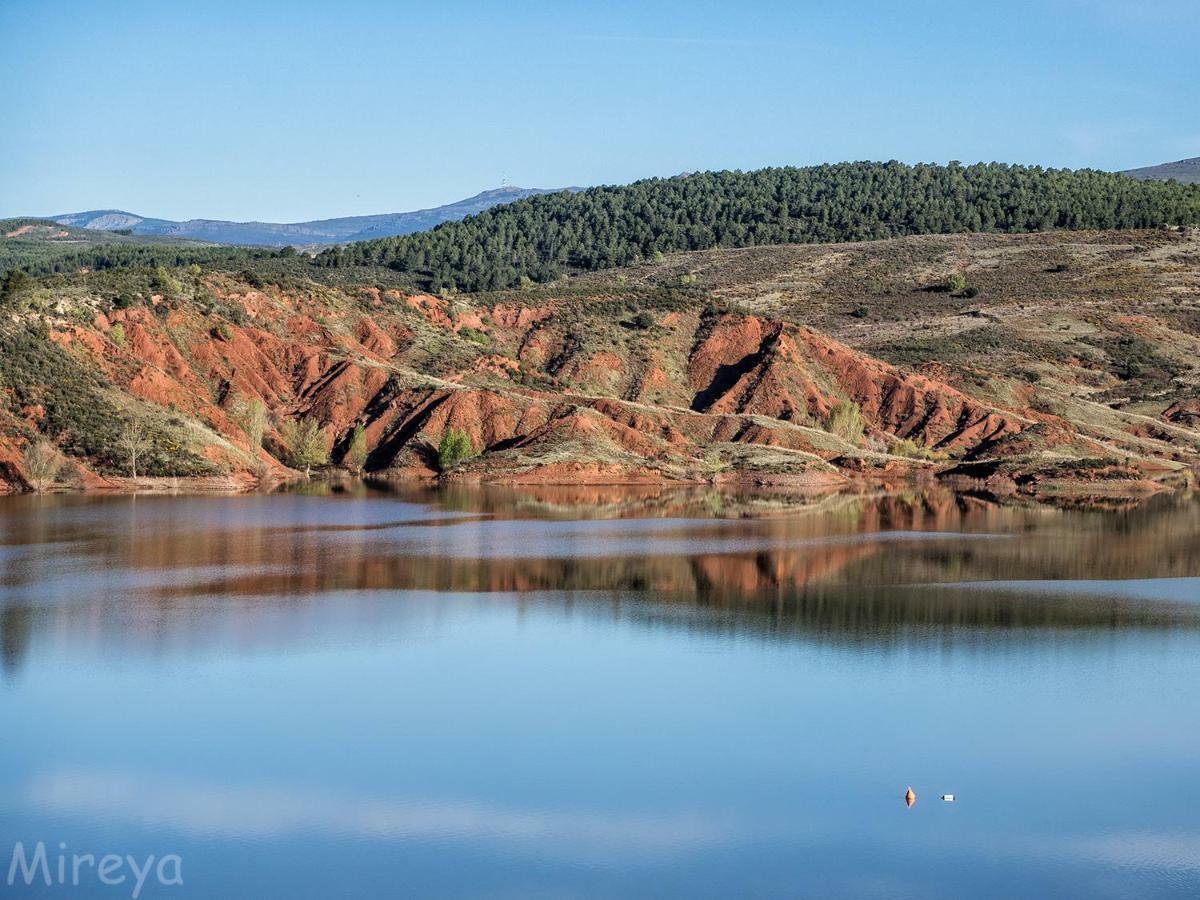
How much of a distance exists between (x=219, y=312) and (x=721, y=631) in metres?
78.4

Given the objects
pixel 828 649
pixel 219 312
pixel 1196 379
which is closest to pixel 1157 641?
pixel 828 649

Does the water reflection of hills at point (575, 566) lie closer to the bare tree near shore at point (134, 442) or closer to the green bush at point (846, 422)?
the bare tree near shore at point (134, 442)

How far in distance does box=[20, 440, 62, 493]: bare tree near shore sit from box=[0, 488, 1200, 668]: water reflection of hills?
7.11 meters

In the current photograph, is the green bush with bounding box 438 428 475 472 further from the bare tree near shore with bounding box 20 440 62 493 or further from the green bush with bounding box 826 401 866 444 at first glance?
the green bush with bounding box 826 401 866 444

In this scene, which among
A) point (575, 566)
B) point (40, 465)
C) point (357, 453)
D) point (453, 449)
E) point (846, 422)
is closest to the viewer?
point (575, 566)

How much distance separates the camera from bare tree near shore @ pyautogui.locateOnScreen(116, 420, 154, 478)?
83625 millimetres

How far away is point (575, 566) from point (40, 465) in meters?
39.2

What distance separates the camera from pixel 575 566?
176 feet

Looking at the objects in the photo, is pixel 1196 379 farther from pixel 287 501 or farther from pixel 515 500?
pixel 287 501

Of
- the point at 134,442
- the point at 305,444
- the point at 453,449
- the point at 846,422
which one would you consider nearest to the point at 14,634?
the point at 134,442

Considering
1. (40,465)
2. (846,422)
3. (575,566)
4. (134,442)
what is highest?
(846,422)

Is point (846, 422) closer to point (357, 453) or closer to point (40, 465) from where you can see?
point (357, 453)

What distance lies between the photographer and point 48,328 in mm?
91875

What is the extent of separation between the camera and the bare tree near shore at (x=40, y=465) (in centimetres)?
7919
